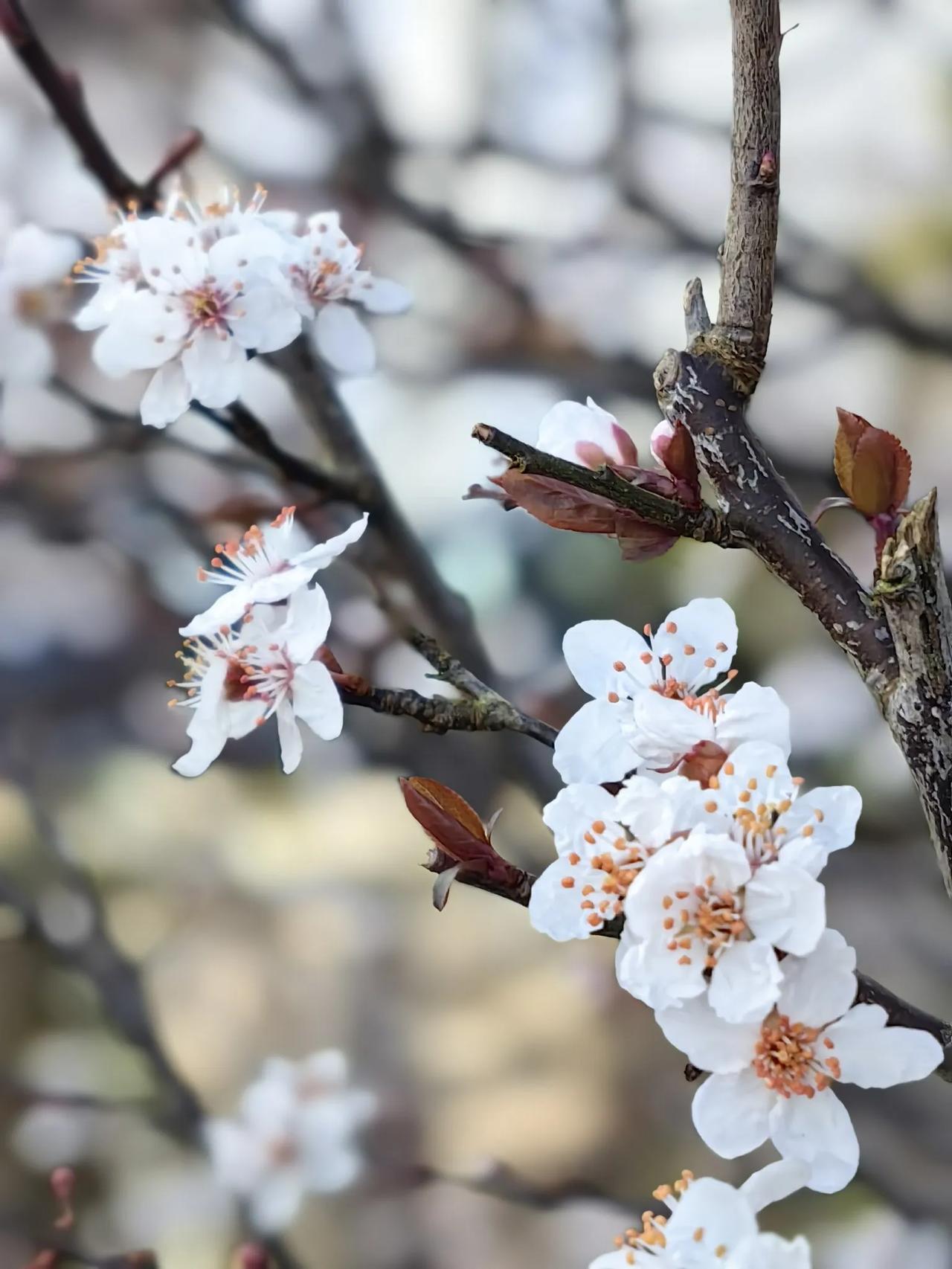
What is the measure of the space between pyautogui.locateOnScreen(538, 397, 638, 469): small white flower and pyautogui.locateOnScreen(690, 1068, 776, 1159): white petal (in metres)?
0.22

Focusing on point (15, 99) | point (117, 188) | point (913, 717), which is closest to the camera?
point (913, 717)

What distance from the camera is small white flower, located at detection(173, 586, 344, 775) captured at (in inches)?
14.1

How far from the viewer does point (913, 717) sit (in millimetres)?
297

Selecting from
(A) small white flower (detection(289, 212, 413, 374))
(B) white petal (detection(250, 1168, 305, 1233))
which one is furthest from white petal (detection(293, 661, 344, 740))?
(B) white petal (detection(250, 1168, 305, 1233))

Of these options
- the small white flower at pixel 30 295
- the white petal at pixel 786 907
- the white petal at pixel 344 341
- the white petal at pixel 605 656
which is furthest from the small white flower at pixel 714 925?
the small white flower at pixel 30 295

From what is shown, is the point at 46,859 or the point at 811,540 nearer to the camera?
the point at 811,540

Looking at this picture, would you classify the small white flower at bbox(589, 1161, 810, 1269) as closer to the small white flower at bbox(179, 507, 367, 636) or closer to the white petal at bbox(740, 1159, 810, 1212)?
the white petal at bbox(740, 1159, 810, 1212)

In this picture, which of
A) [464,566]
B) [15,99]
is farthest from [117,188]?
[464,566]

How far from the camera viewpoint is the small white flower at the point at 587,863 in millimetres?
295

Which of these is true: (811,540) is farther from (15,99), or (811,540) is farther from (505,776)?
(15,99)

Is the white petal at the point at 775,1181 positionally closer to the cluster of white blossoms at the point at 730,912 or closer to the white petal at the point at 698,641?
the cluster of white blossoms at the point at 730,912

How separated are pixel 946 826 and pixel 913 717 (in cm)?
4

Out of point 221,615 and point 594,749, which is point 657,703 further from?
point 221,615

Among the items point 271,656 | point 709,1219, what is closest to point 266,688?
point 271,656
